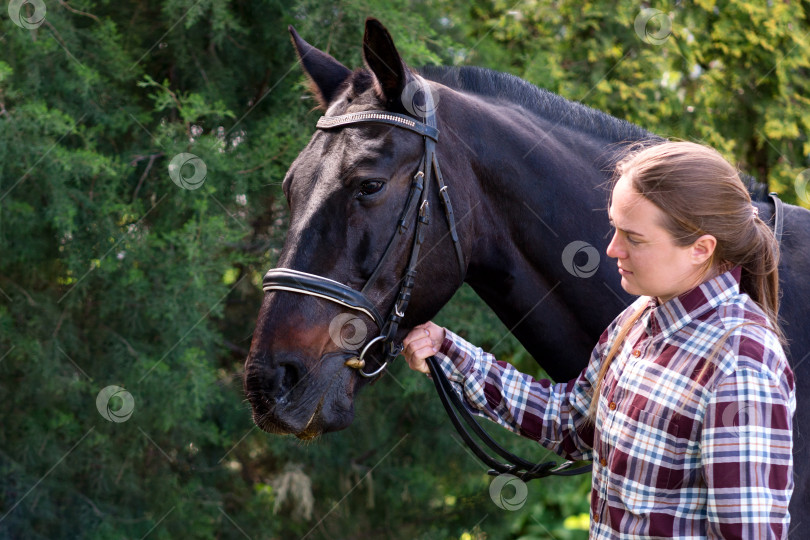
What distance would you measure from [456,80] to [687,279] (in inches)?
47.2

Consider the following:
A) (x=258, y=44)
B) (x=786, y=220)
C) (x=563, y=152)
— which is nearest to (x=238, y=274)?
(x=258, y=44)

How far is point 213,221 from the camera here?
3.65m

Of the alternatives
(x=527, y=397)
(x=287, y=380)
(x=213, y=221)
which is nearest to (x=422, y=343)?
(x=527, y=397)

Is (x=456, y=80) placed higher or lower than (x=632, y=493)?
higher

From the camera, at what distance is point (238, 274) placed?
453 centimetres

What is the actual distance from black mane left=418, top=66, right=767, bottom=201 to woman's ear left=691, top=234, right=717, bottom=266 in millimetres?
871

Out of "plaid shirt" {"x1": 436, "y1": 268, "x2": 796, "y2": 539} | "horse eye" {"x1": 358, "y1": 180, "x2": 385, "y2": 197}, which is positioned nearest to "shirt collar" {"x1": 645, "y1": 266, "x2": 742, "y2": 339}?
"plaid shirt" {"x1": 436, "y1": 268, "x2": 796, "y2": 539}

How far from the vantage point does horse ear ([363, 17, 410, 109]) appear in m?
1.88

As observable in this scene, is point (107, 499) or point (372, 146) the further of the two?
point (107, 499)

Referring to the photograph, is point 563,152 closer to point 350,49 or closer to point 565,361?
point 565,361

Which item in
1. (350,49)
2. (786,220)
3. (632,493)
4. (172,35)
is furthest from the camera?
(172,35)

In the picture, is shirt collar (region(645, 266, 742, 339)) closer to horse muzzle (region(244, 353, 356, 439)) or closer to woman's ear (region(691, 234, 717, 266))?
woman's ear (region(691, 234, 717, 266))

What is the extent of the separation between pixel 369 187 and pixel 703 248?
84 cm

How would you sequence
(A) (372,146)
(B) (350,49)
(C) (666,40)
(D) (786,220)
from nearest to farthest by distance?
(A) (372,146) → (D) (786,220) → (B) (350,49) → (C) (666,40)
